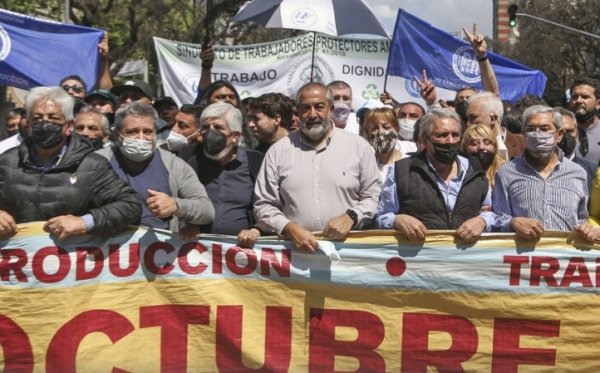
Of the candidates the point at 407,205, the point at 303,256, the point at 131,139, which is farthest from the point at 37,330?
the point at 407,205

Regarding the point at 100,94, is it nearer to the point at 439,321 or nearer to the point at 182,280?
the point at 182,280

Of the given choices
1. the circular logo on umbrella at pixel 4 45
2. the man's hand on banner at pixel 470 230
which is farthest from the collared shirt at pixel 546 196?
the circular logo on umbrella at pixel 4 45

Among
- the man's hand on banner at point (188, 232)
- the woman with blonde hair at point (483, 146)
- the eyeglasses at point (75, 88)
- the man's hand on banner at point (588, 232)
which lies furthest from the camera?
the eyeglasses at point (75, 88)

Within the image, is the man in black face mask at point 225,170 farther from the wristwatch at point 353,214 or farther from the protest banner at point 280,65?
the protest banner at point 280,65

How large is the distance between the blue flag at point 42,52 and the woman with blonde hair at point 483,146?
14.3 feet

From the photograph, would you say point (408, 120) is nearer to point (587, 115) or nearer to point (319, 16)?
point (587, 115)

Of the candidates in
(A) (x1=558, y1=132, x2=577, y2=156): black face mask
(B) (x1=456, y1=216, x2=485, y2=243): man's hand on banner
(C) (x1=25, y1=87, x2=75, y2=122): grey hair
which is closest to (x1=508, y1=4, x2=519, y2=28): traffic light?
(A) (x1=558, y1=132, x2=577, y2=156): black face mask

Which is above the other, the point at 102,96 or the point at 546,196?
the point at 102,96

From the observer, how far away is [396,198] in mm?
4953

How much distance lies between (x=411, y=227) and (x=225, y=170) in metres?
1.21

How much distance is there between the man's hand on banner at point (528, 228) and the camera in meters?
4.77

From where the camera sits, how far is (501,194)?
200 inches

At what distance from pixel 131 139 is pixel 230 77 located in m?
6.32

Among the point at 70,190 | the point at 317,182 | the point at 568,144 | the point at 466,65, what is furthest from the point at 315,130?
the point at 466,65
